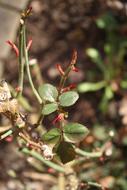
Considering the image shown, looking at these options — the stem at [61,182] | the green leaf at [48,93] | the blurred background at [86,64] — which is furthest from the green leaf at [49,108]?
the blurred background at [86,64]

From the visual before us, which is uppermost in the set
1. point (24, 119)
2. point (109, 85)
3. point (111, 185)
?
point (109, 85)

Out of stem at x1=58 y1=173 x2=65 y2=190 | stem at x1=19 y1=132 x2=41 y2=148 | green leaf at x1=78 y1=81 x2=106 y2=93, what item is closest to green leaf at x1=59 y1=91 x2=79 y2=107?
stem at x1=19 y1=132 x2=41 y2=148

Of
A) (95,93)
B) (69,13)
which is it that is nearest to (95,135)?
(95,93)

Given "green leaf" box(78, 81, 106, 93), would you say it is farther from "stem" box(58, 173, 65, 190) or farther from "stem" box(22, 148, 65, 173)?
"stem" box(22, 148, 65, 173)

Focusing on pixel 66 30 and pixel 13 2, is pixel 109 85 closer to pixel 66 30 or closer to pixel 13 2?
pixel 66 30

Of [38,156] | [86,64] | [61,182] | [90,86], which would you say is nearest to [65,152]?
[38,156]

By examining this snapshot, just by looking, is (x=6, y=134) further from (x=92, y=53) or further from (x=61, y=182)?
(x=92, y=53)

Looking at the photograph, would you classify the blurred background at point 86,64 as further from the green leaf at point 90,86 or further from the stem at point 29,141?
the stem at point 29,141
